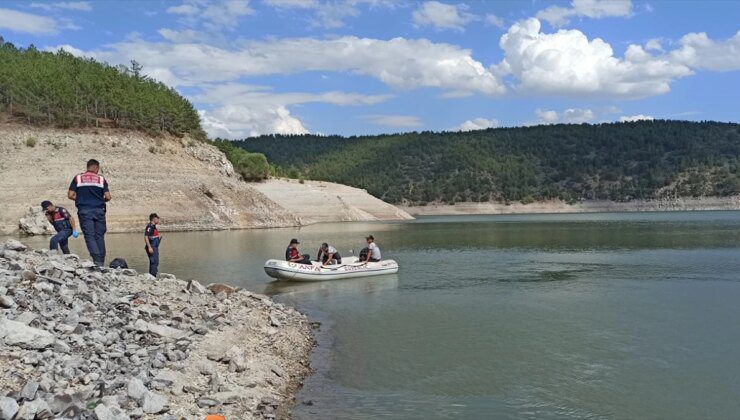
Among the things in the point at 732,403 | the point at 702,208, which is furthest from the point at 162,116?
the point at 702,208

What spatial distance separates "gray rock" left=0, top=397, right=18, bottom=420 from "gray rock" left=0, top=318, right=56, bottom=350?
1.95m

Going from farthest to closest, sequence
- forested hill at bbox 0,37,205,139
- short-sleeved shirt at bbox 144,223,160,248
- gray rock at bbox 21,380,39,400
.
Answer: forested hill at bbox 0,37,205,139 → short-sleeved shirt at bbox 144,223,160,248 → gray rock at bbox 21,380,39,400

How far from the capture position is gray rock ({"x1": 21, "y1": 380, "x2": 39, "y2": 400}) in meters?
7.20

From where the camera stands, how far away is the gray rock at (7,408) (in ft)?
21.6

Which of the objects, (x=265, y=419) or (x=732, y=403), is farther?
(x=732, y=403)

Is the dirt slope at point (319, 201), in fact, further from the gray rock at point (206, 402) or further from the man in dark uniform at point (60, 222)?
the gray rock at point (206, 402)

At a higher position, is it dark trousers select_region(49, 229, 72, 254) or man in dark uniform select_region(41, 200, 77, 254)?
man in dark uniform select_region(41, 200, 77, 254)

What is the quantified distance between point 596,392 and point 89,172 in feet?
41.0

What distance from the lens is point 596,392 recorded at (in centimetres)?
1146

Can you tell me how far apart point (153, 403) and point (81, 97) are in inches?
2978

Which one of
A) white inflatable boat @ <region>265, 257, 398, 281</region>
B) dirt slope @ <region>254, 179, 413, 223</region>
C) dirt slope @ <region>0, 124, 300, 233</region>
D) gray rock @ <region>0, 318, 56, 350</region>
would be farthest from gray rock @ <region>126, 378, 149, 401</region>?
dirt slope @ <region>254, 179, 413, 223</region>

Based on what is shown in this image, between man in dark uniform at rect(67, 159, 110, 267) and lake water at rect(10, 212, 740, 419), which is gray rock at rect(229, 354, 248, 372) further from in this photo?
man in dark uniform at rect(67, 159, 110, 267)

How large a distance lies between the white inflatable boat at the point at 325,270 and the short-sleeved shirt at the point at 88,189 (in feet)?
40.2

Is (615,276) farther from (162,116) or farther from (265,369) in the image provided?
(162,116)
